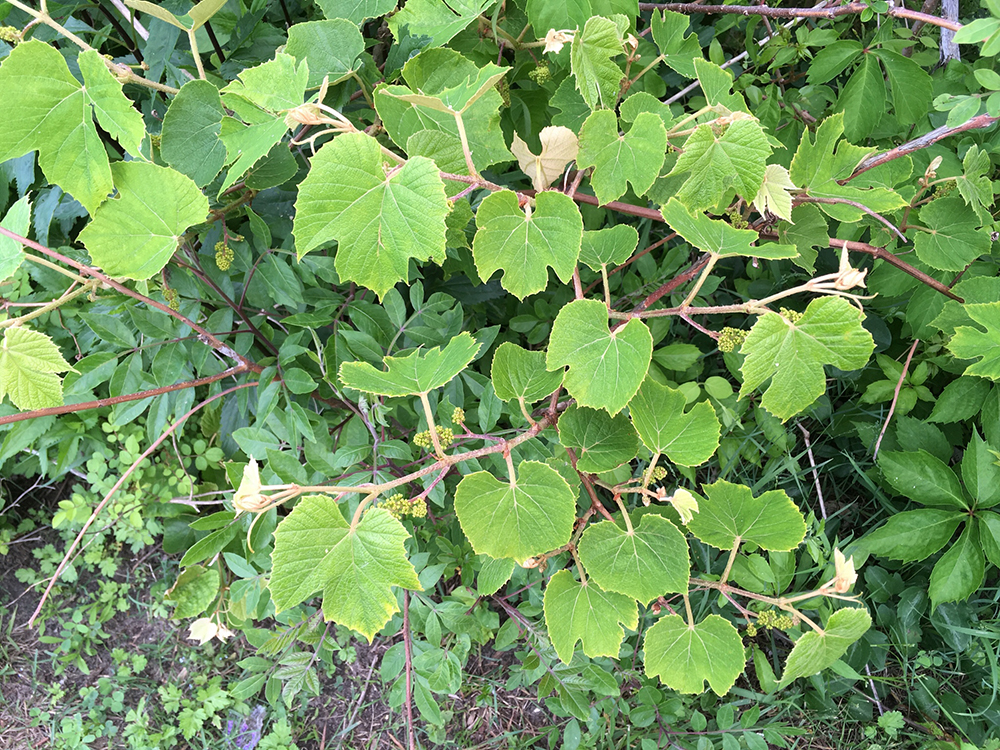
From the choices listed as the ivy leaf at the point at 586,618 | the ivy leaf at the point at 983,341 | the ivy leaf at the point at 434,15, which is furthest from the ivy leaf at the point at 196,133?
the ivy leaf at the point at 983,341

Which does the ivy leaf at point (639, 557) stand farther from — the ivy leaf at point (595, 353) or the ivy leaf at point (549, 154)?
the ivy leaf at point (549, 154)

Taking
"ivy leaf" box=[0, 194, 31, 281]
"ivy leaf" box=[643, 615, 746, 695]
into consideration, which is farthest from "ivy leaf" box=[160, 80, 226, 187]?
"ivy leaf" box=[643, 615, 746, 695]

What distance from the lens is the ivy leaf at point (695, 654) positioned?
105 centimetres

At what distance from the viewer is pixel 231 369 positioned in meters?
1.42

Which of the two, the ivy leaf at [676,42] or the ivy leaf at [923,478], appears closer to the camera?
the ivy leaf at [676,42]

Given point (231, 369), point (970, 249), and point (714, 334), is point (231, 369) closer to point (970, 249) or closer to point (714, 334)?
point (714, 334)

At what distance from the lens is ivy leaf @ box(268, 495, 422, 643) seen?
867mm

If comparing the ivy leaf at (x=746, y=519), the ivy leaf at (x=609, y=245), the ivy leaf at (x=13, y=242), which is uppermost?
the ivy leaf at (x=13, y=242)

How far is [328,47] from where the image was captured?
1069mm

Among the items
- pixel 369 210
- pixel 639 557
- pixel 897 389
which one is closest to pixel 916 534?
pixel 897 389

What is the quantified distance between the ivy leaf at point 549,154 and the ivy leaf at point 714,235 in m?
0.18

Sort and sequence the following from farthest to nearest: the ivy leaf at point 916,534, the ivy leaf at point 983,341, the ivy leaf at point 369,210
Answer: the ivy leaf at point 916,534
the ivy leaf at point 983,341
the ivy leaf at point 369,210

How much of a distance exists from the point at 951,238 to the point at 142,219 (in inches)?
60.0

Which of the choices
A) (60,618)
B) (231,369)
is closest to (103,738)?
(60,618)
